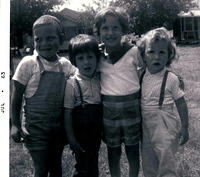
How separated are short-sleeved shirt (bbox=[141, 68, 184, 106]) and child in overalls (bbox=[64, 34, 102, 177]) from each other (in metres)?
0.33

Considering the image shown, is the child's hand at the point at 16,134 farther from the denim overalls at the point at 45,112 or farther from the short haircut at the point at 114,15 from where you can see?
the short haircut at the point at 114,15

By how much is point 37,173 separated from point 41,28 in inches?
37.6

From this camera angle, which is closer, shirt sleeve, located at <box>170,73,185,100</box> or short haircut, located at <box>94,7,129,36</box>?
shirt sleeve, located at <box>170,73,185,100</box>

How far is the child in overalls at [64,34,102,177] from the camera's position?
233 cm

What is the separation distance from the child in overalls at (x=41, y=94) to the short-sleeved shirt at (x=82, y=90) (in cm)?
4

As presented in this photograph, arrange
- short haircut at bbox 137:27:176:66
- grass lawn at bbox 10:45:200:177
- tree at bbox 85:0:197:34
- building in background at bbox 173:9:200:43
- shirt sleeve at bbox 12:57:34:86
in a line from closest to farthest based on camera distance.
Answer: shirt sleeve at bbox 12:57:34:86, short haircut at bbox 137:27:176:66, grass lawn at bbox 10:45:200:177, tree at bbox 85:0:197:34, building in background at bbox 173:9:200:43

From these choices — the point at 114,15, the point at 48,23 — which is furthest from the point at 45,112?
the point at 114,15

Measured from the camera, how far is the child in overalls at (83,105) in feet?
7.64

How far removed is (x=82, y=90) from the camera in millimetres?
2354

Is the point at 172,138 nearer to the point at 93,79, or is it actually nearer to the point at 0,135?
the point at 93,79

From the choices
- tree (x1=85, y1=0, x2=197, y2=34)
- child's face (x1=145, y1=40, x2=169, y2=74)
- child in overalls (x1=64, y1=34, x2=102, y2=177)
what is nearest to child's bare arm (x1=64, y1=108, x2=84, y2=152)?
child in overalls (x1=64, y1=34, x2=102, y2=177)

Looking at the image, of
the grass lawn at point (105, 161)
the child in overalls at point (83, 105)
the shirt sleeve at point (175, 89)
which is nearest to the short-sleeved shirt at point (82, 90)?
the child in overalls at point (83, 105)

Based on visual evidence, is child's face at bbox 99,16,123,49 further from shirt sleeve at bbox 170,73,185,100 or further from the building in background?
the building in background

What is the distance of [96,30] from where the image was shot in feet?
8.48
